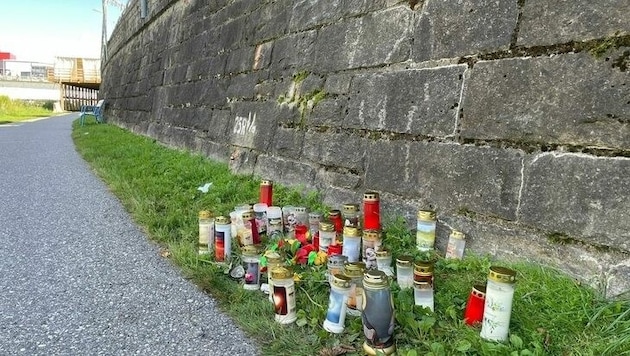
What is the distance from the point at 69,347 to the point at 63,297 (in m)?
0.54

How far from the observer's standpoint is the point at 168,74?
8344 millimetres

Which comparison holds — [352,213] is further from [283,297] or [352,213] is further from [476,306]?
[476,306]

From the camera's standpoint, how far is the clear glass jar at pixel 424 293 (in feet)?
6.49

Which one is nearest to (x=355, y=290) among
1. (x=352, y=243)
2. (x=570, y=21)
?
(x=352, y=243)

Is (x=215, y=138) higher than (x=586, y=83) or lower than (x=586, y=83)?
lower

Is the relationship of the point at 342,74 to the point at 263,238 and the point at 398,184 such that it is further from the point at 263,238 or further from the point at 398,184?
the point at 263,238

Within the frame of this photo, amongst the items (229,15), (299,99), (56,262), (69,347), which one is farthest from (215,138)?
(69,347)

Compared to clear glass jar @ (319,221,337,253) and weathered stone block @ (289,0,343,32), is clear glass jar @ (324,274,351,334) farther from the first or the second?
weathered stone block @ (289,0,343,32)

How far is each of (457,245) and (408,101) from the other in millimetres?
959

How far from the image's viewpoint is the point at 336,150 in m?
3.46

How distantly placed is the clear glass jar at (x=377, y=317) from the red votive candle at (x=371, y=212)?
989 millimetres

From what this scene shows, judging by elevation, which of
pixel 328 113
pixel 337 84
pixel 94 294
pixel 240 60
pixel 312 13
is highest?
pixel 312 13

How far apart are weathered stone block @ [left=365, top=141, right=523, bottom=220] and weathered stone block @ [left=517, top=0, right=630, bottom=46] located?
57 cm

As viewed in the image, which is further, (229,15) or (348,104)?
(229,15)
